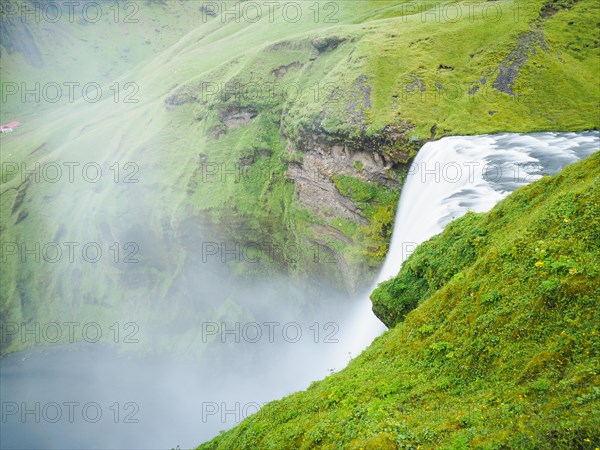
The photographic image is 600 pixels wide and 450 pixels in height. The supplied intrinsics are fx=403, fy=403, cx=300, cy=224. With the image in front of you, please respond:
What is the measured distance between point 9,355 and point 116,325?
25.8m

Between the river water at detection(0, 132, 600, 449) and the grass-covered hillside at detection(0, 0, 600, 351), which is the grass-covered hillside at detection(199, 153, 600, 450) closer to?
the river water at detection(0, 132, 600, 449)

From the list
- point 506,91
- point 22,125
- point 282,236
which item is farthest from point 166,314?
point 22,125

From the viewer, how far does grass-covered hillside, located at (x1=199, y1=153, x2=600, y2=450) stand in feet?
30.1

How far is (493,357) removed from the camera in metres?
11.4

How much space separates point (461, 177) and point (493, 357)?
21679mm

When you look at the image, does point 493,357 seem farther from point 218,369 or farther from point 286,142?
point 218,369

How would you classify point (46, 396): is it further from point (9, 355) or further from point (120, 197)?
point (120, 197)

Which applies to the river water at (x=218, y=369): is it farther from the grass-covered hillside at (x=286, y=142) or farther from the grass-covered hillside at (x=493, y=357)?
the grass-covered hillside at (x=493, y=357)

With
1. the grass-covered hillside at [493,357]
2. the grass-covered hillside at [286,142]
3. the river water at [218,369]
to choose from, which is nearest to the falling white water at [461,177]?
the river water at [218,369]

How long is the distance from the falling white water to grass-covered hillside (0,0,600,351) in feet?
12.5

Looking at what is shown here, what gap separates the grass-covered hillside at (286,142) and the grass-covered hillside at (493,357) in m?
27.3

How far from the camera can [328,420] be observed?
13789mm

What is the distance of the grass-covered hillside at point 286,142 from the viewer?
4388 cm

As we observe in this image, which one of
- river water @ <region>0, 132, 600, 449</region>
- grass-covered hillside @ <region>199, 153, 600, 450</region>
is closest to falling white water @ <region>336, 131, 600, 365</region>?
river water @ <region>0, 132, 600, 449</region>
